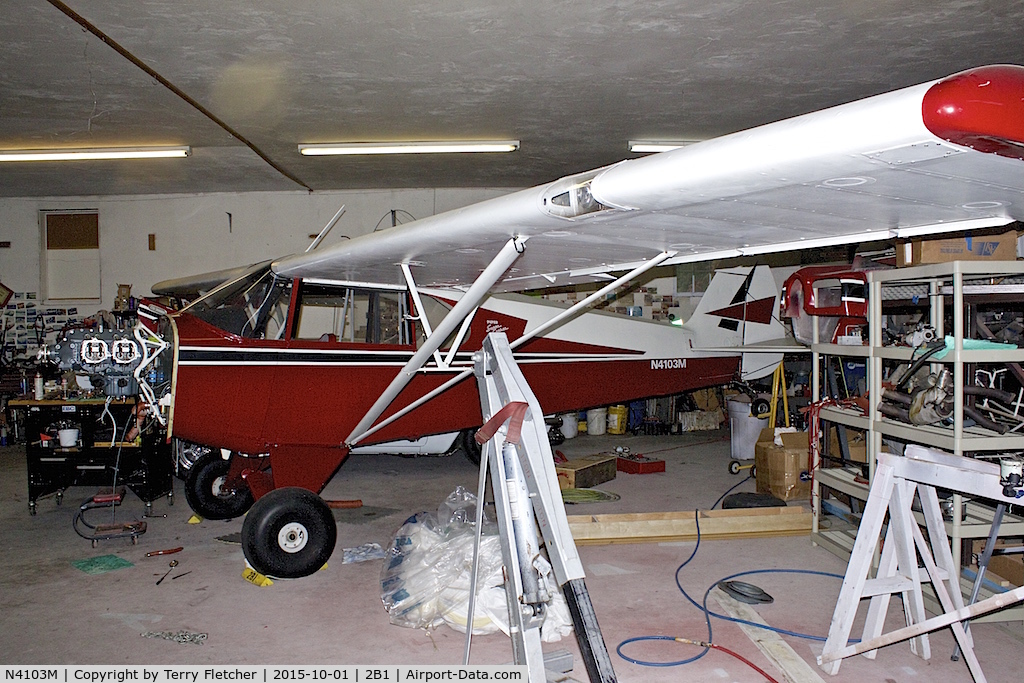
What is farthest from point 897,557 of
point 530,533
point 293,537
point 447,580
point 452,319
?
point 293,537

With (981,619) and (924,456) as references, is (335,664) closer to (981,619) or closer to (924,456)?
(924,456)

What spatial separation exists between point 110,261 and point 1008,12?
11840 millimetres

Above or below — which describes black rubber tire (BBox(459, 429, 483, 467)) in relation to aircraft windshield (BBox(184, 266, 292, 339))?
below

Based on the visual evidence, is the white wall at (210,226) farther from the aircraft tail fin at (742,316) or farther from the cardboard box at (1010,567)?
the cardboard box at (1010,567)

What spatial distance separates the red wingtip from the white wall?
977 cm

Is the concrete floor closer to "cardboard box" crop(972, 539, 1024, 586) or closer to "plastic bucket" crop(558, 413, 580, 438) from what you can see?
"cardboard box" crop(972, 539, 1024, 586)

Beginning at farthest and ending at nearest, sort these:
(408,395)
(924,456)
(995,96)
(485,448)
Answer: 1. (408,395)
2. (924,456)
3. (485,448)
4. (995,96)

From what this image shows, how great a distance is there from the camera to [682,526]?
5.04 metres

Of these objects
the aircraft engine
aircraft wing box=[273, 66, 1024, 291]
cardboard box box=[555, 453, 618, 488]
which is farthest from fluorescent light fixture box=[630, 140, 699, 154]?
the aircraft engine

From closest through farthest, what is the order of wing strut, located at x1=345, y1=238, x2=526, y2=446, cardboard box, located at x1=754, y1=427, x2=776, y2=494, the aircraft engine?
wing strut, located at x1=345, y1=238, x2=526, y2=446
the aircraft engine
cardboard box, located at x1=754, y1=427, x2=776, y2=494

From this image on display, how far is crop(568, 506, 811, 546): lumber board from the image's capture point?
4965 millimetres

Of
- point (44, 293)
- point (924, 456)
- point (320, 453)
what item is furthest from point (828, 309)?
point (44, 293)

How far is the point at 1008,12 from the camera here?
4547 mm

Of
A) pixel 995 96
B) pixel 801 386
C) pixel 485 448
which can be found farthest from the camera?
pixel 801 386
